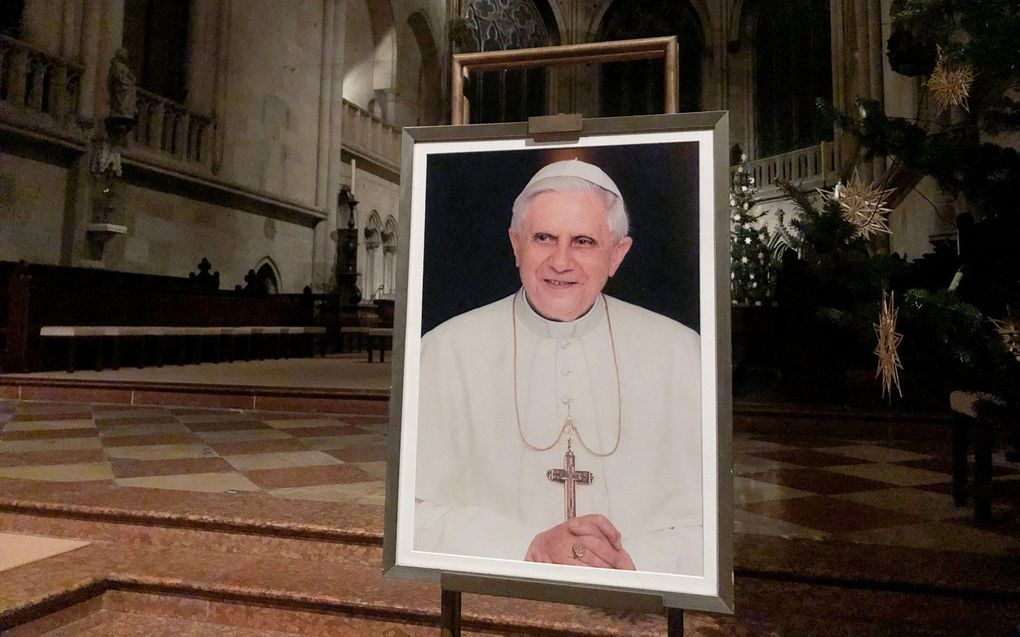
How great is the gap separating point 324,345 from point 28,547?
7.78 m

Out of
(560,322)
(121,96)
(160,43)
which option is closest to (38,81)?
(121,96)

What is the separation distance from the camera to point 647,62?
50.4 feet

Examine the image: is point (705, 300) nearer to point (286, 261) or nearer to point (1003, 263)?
point (1003, 263)

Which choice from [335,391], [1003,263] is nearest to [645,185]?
[1003,263]

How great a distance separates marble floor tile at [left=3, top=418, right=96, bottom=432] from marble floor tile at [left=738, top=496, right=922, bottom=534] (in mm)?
3498

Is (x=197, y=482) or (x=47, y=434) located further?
(x=47, y=434)

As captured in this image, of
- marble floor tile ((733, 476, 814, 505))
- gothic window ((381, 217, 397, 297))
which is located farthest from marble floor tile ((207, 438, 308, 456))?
gothic window ((381, 217, 397, 297))

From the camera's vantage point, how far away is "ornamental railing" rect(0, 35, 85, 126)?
656cm

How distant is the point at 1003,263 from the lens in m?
1.16

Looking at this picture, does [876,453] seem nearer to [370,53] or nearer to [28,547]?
[28,547]

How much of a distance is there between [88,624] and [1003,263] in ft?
7.23

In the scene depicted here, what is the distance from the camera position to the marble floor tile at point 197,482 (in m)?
2.22

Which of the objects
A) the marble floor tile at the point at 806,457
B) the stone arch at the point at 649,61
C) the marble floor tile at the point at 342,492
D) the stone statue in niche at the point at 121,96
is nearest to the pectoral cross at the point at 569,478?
the marble floor tile at the point at 342,492

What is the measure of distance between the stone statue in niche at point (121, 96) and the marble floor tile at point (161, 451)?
602 cm
